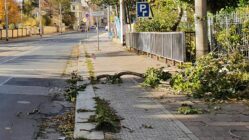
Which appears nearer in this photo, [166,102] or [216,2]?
[166,102]

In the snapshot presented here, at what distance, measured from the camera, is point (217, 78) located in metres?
12.0

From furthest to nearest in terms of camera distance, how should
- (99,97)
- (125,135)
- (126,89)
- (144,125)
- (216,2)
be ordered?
(216,2)
(126,89)
(99,97)
(144,125)
(125,135)

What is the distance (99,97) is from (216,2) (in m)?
10.4

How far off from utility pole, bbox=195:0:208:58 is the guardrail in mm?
5597

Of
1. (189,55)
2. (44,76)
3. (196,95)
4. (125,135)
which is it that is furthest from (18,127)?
(189,55)

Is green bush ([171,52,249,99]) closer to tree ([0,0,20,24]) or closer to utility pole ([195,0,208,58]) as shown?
utility pole ([195,0,208,58])

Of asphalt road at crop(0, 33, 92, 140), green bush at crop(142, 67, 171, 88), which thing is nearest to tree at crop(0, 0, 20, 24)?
asphalt road at crop(0, 33, 92, 140)

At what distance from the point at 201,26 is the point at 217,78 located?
2.16 meters

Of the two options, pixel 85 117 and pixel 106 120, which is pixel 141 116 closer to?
pixel 85 117

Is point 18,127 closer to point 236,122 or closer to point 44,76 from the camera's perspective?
point 236,122

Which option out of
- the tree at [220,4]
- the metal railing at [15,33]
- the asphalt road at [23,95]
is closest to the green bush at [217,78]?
the asphalt road at [23,95]

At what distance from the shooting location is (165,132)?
829 cm

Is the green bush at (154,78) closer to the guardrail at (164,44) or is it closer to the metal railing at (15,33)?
the guardrail at (164,44)

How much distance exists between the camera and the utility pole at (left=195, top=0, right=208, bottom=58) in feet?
44.3
